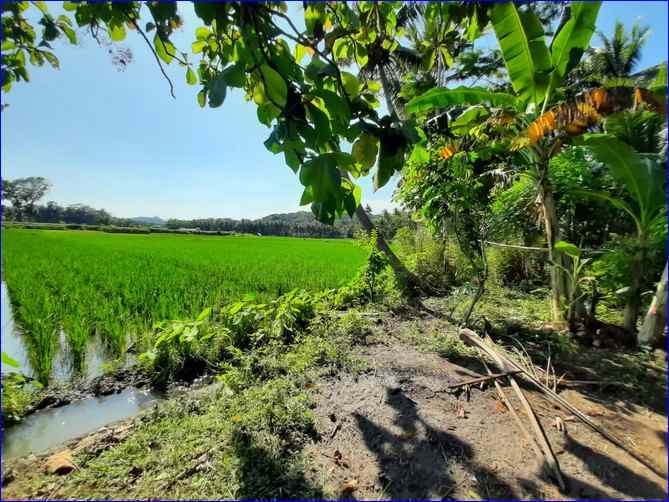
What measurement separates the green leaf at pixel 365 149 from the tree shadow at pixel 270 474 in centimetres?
156

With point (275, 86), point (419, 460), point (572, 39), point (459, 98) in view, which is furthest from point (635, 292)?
point (275, 86)

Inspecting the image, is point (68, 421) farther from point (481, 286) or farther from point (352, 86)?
point (481, 286)

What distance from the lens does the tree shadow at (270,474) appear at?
4.67 feet

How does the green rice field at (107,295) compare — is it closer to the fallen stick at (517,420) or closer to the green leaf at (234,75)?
the green leaf at (234,75)

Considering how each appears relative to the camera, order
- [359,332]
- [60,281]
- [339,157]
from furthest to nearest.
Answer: [60,281] → [359,332] → [339,157]

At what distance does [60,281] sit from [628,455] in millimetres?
8765

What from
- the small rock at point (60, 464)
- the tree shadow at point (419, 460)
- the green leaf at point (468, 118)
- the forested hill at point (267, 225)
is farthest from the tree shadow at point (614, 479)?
the forested hill at point (267, 225)

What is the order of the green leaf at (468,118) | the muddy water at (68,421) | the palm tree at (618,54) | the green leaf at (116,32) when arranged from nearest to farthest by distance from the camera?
1. the green leaf at (116,32)
2. the muddy water at (68,421)
3. the green leaf at (468,118)
4. the palm tree at (618,54)

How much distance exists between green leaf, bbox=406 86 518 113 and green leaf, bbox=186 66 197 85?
8.78 feet

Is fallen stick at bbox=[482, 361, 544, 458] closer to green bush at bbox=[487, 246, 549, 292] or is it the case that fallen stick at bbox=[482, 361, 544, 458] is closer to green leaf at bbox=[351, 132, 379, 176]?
green leaf at bbox=[351, 132, 379, 176]

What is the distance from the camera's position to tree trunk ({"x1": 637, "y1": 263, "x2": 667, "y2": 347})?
2.49m

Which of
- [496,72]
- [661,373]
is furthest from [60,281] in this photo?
[496,72]

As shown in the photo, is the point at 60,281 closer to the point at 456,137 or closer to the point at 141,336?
the point at 141,336

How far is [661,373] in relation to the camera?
2.31 metres
